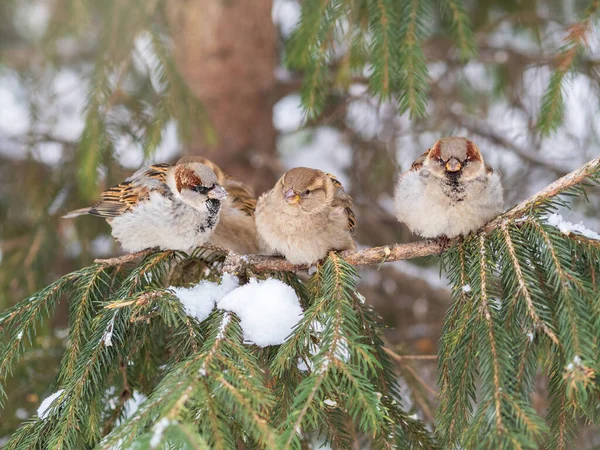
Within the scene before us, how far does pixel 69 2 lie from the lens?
265 centimetres

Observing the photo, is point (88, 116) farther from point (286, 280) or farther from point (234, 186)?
point (286, 280)

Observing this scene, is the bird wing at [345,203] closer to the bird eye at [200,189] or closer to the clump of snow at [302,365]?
the bird eye at [200,189]

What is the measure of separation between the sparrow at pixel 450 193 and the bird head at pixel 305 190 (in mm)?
335

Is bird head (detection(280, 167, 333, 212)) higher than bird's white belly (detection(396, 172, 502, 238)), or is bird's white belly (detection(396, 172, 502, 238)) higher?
bird's white belly (detection(396, 172, 502, 238))

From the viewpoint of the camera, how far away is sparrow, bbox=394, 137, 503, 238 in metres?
2.20

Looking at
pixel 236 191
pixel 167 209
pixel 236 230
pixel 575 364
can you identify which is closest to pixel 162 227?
pixel 167 209

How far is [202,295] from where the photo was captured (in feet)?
6.56

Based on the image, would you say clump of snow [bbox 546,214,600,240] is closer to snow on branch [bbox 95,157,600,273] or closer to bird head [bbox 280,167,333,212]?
snow on branch [bbox 95,157,600,273]

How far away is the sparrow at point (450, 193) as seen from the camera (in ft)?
7.20

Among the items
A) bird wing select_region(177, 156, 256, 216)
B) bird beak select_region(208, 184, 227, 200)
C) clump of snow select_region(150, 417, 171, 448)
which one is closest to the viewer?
clump of snow select_region(150, 417, 171, 448)

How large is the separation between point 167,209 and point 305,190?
607 mm

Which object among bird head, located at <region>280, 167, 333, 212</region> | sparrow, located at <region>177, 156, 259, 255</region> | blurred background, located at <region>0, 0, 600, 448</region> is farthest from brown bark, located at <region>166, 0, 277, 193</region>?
bird head, located at <region>280, 167, 333, 212</region>

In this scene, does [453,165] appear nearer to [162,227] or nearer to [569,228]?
[569,228]

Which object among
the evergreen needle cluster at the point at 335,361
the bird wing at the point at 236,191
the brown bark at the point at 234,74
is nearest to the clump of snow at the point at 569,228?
the evergreen needle cluster at the point at 335,361
